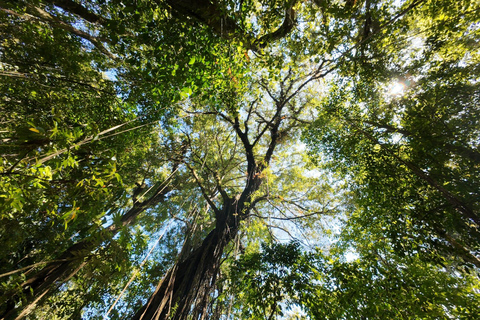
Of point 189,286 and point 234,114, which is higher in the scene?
point 234,114

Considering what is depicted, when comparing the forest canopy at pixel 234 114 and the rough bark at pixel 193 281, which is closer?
the forest canopy at pixel 234 114

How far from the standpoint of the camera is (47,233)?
326 cm

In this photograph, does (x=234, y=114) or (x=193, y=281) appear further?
(x=234, y=114)

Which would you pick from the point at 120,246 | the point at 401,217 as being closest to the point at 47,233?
the point at 120,246

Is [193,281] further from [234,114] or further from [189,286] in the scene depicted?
[234,114]

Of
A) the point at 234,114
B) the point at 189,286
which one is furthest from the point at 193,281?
the point at 234,114

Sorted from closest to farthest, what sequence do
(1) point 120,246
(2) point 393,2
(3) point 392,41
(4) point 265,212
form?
(1) point 120,246, (2) point 393,2, (3) point 392,41, (4) point 265,212

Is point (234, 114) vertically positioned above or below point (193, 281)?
above

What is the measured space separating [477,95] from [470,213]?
1757mm

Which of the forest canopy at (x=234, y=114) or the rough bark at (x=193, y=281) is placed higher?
the forest canopy at (x=234, y=114)

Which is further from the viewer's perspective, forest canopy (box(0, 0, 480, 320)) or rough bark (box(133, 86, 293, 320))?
rough bark (box(133, 86, 293, 320))

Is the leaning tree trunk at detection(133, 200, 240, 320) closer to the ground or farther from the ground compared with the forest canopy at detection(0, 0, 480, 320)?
closer to the ground

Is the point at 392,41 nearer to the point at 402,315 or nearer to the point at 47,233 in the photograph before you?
the point at 402,315

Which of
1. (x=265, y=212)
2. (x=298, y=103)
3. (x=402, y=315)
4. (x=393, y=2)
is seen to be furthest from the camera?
(x=265, y=212)
